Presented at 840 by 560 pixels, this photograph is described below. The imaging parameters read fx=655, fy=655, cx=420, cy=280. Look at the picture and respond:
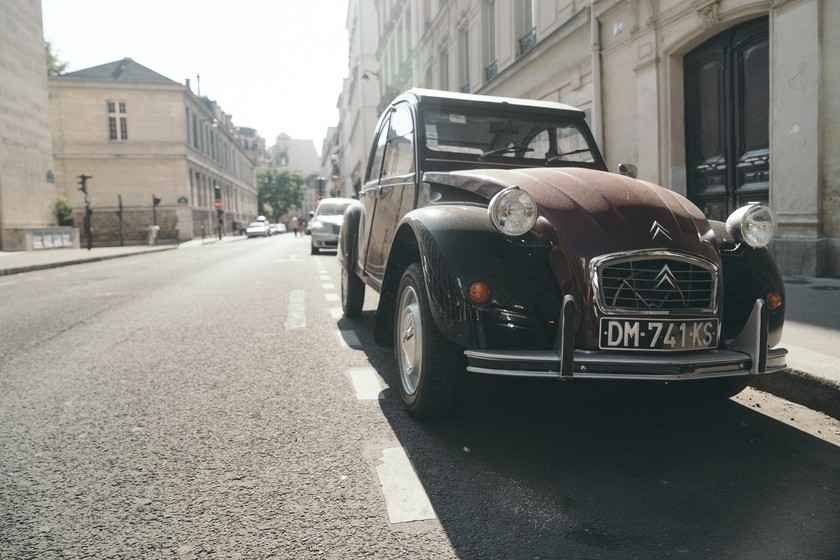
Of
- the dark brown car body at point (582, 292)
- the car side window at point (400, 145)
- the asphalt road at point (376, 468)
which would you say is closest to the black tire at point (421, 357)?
the dark brown car body at point (582, 292)

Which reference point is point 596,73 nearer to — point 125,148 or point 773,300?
point 773,300

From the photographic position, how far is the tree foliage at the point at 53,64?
49.1m

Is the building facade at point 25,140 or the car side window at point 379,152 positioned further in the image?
the building facade at point 25,140

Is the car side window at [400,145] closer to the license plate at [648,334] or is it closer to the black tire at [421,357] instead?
the black tire at [421,357]

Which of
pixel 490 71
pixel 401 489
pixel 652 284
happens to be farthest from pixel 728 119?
pixel 490 71

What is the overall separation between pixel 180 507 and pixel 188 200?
159ft

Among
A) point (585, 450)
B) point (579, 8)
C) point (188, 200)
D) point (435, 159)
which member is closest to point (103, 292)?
point (435, 159)

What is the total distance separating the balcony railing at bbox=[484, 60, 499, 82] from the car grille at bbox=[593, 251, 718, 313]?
55.7ft

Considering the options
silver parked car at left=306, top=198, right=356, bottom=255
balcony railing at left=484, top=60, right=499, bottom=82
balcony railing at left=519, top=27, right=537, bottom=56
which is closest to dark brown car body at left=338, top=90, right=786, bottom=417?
balcony railing at left=519, top=27, right=537, bottom=56

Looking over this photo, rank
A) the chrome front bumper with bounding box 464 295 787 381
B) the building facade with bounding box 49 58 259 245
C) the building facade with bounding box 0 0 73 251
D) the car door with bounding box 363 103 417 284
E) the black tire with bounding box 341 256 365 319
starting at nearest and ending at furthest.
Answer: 1. the chrome front bumper with bounding box 464 295 787 381
2. the car door with bounding box 363 103 417 284
3. the black tire with bounding box 341 256 365 319
4. the building facade with bounding box 0 0 73 251
5. the building facade with bounding box 49 58 259 245

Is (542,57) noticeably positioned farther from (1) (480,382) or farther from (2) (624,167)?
(1) (480,382)

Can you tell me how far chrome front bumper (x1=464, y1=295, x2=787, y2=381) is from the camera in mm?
2631

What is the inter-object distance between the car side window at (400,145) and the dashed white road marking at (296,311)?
2.13m

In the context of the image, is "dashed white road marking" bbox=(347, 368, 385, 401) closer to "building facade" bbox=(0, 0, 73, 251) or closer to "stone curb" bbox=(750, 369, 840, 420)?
"stone curb" bbox=(750, 369, 840, 420)
